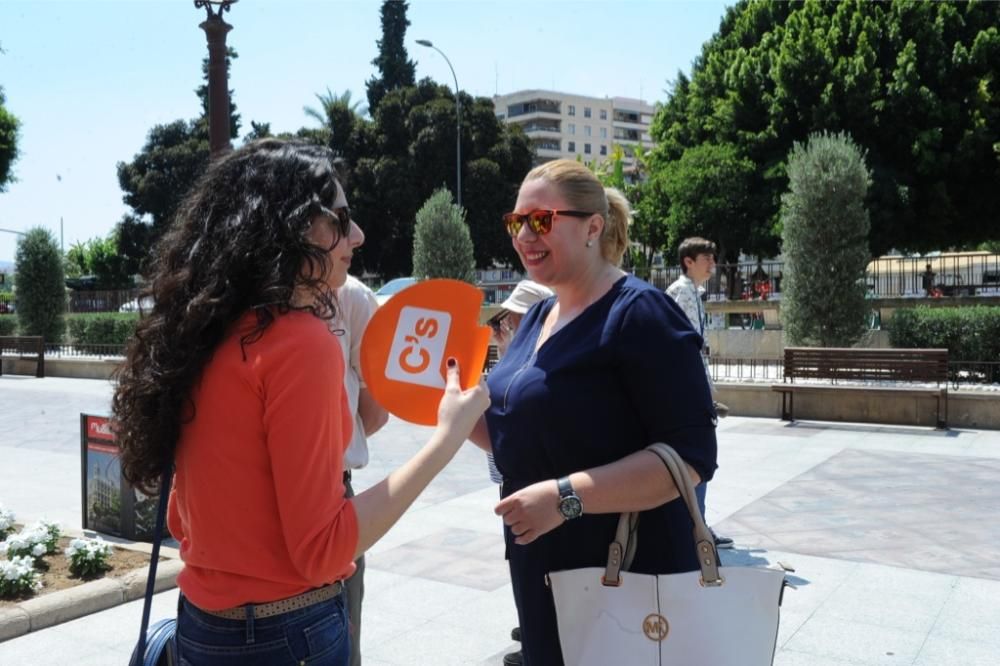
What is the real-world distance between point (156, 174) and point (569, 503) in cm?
5012

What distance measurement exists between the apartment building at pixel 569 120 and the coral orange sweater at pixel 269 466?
102m

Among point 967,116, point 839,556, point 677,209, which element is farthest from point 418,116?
point 839,556

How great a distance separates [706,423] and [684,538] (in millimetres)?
278

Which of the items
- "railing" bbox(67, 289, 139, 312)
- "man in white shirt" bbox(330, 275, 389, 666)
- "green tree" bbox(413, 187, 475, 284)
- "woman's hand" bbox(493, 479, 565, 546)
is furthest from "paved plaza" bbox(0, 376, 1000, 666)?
"railing" bbox(67, 289, 139, 312)

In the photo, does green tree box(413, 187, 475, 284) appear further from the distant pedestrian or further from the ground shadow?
the ground shadow

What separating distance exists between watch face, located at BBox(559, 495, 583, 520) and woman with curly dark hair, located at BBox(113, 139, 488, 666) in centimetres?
30

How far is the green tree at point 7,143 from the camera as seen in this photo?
36.0m

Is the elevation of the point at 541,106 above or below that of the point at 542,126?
above

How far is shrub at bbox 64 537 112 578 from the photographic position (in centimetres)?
504

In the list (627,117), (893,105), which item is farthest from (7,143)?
(627,117)

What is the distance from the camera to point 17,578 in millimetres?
4660

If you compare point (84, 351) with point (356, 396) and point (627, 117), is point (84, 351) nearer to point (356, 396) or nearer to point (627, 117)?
point (356, 396)

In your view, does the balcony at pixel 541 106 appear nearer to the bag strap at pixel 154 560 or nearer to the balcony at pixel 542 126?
the balcony at pixel 542 126

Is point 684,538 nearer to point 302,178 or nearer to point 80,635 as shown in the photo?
point 302,178
